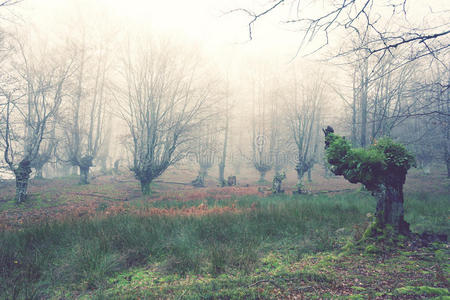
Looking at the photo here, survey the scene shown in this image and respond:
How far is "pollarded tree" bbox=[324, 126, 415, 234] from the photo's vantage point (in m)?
3.88

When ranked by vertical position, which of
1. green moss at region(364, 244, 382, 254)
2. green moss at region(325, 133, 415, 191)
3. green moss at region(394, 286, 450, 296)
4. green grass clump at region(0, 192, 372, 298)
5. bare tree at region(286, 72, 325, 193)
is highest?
bare tree at region(286, 72, 325, 193)

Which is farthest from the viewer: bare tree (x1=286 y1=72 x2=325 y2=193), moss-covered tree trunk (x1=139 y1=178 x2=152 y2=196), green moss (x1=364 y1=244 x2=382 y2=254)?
bare tree (x1=286 y1=72 x2=325 y2=193)

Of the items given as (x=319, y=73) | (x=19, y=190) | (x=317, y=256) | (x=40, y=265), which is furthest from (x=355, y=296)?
(x=319, y=73)

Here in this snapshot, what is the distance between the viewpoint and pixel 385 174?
4086 millimetres

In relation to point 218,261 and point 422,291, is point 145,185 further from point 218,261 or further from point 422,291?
point 422,291

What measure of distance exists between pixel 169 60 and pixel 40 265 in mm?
12019

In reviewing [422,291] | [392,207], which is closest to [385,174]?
[392,207]

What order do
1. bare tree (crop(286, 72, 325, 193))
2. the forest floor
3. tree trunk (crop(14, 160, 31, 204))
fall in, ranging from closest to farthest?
the forest floor → tree trunk (crop(14, 160, 31, 204)) → bare tree (crop(286, 72, 325, 193))

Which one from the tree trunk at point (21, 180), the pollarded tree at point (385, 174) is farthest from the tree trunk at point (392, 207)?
the tree trunk at point (21, 180)

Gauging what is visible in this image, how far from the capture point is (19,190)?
10094mm

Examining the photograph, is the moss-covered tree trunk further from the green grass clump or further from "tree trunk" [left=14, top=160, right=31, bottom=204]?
the green grass clump

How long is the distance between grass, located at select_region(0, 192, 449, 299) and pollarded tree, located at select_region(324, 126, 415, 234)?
0.63m

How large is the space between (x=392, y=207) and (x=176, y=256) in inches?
151

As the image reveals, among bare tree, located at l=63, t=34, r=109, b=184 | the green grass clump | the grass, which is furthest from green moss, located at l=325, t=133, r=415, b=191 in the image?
bare tree, located at l=63, t=34, r=109, b=184
